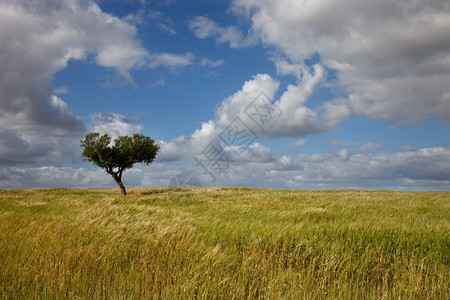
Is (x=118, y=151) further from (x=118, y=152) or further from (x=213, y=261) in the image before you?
(x=213, y=261)

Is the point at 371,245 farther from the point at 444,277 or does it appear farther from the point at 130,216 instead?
the point at 130,216

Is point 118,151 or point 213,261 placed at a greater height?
point 118,151

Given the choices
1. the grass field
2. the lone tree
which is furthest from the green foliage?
the grass field

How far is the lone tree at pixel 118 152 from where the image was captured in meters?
40.7

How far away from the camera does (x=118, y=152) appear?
41844mm

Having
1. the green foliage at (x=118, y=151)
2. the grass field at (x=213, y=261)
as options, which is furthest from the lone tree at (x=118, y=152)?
the grass field at (x=213, y=261)

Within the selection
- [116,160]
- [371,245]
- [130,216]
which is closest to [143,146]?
A: [116,160]

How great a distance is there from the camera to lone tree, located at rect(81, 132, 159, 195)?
40.7 meters

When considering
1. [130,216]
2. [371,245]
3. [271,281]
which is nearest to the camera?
[271,281]

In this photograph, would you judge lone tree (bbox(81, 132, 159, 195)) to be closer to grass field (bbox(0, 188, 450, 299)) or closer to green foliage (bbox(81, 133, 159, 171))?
green foliage (bbox(81, 133, 159, 171))

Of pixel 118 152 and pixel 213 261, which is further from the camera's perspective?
pixel 118 152

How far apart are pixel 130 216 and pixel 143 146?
3752 cm

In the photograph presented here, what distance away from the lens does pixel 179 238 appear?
5.18m

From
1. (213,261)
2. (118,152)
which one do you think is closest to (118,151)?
(118,152)
